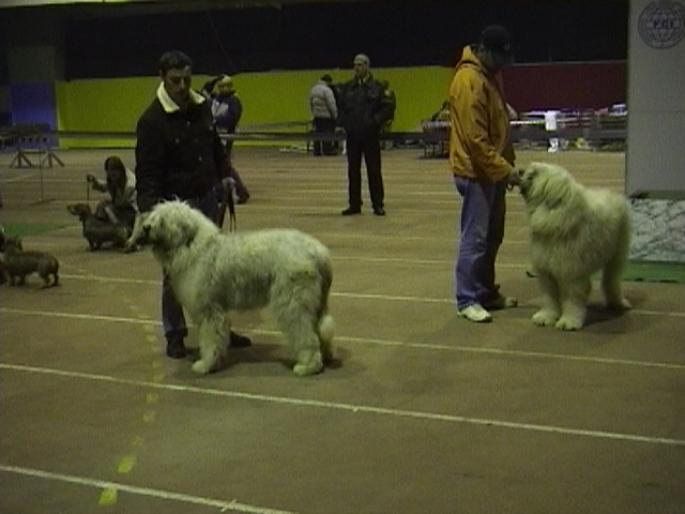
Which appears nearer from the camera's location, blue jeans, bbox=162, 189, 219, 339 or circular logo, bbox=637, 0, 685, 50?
blue jeans, bbox=162, 189, 219, 339

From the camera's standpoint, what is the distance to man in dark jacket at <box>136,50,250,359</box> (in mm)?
6285

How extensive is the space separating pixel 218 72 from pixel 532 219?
25.2m

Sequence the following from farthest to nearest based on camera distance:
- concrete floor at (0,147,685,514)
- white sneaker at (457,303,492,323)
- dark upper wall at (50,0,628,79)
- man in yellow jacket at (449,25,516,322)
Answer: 1. dark upper wall at (50,0,628,79)
2. white sneaker at (457,303,492,323)
3. man in yellow jacket at (449,25,516,322)
4. concrete floor at (0,147,685,514)

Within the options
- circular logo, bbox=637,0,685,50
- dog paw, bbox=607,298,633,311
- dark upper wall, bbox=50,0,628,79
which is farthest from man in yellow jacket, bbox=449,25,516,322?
dark upper wall, bbox=50,0,628,79

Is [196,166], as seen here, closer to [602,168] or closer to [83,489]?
[83,489]

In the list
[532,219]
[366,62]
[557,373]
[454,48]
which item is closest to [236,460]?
[557,373]

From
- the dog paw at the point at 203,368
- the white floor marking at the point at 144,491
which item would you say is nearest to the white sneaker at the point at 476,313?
the dog paw at the point at 203,368

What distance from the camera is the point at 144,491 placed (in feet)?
14.7

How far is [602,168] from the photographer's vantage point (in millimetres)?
18594

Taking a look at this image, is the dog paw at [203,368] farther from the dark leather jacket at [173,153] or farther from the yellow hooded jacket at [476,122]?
the yellow hooded jacket at [476,122]

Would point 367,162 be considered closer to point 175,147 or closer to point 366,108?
point 366,108

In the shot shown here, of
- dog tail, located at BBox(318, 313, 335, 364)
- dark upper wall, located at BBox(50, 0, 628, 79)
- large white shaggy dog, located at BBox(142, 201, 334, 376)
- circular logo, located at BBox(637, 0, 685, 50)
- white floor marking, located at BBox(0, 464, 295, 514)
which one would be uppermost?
dark upper wall, located at BBox(50, 0, 628, 79)

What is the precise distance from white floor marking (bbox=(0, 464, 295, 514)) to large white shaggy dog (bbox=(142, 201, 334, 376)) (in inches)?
62.3

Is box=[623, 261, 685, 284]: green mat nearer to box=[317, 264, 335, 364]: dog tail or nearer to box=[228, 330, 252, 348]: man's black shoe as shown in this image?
box=[317, 264, 335, 364]: dog tail
